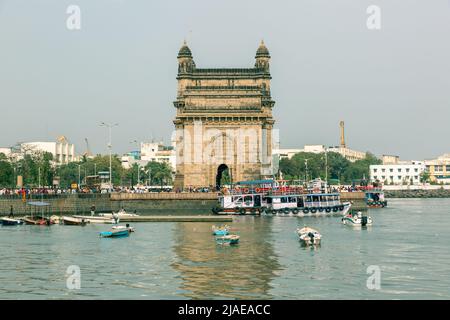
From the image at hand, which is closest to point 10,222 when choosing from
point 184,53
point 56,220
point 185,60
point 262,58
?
point 56,220

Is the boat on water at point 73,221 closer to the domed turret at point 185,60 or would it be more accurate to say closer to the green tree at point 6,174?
the domed turret at point 185,60

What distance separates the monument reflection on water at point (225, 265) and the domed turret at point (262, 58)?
225ft

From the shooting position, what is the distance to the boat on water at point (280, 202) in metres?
131

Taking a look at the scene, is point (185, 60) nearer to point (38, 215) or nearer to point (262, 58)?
point (262, 58)

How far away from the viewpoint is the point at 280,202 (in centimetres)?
13125

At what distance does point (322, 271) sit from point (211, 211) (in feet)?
263

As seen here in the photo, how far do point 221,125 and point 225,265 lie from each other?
89.7 metres

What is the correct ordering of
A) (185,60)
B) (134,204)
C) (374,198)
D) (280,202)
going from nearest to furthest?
(280,202), (134,204), (185,60), (374,198)

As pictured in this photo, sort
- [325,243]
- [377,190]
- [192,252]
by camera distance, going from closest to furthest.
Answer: [192,252], [325,243], [377,190]
